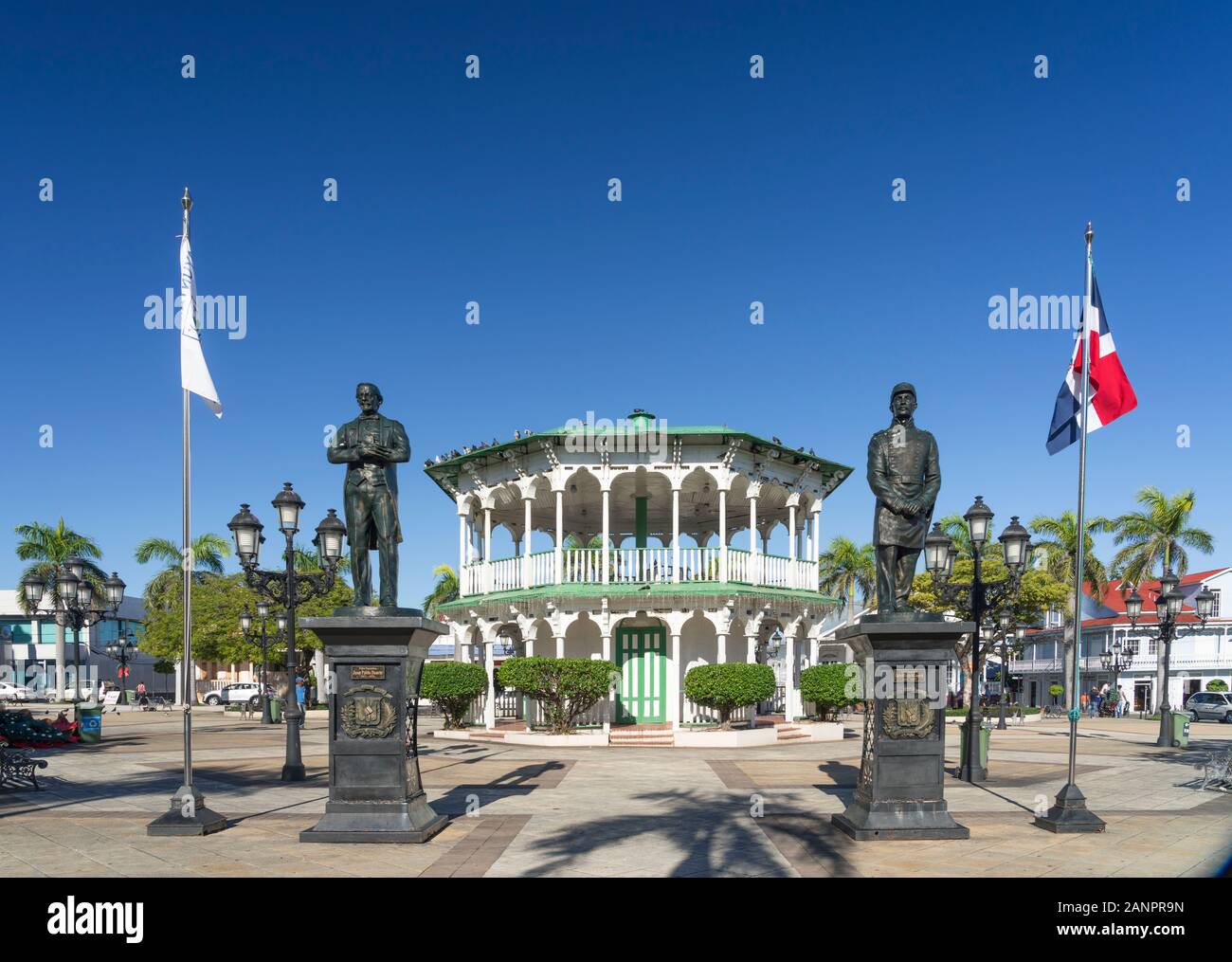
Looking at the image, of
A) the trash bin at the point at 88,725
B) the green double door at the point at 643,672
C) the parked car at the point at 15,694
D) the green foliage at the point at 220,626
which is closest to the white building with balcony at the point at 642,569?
the green double door at the point at 643,672

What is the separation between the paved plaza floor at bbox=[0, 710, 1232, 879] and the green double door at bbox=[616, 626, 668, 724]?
460 centimetres

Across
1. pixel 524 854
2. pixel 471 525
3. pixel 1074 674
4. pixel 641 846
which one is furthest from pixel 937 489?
pixel 471 525

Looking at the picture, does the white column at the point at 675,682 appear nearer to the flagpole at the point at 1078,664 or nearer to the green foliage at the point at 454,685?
the green foliage at the point at 454,685

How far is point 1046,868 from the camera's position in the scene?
8180 mm

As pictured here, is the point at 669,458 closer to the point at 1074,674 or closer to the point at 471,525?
the point at 471,525

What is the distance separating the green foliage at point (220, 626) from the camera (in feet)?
143

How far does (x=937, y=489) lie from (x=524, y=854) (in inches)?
234

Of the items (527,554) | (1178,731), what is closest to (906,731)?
(527,554)

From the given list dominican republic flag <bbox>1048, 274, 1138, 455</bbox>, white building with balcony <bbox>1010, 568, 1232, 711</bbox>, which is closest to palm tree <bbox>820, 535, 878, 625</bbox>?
white building with balcony <bbox>1010, 568, 1232, 711</bbox>

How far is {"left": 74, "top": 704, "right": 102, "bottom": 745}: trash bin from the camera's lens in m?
24.0

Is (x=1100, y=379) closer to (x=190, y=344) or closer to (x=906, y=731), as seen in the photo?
(x=906, y=731)

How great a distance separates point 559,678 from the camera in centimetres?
2245

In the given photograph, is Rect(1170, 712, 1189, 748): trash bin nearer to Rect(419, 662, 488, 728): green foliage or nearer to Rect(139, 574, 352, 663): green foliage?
Rect(419, 662, 488, 728): green foliage

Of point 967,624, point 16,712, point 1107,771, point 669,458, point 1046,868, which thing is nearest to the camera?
point 1046,868
